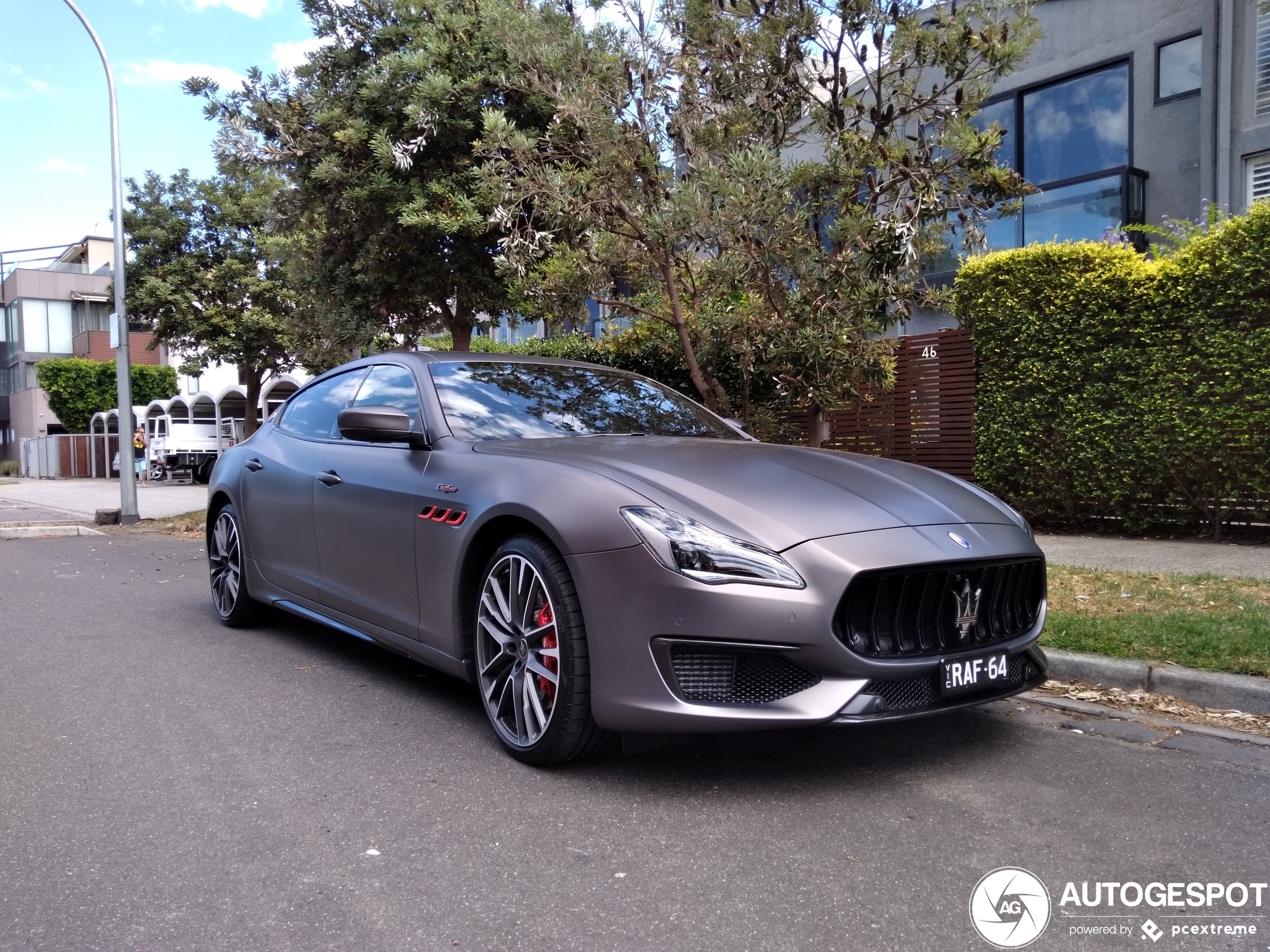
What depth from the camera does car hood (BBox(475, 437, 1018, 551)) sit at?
335 cm

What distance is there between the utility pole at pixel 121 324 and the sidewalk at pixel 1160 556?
11.9 metres

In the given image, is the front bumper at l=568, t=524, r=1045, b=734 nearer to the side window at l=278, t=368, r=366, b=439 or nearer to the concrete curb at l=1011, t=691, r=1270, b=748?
the concrete curb at l=1011, t=691, r=1270, b=748

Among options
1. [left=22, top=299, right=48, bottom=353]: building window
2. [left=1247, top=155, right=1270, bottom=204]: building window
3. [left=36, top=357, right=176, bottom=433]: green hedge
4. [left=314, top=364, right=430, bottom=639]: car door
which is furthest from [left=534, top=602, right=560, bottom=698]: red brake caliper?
[left=22, top=299, right=48, bottom=353]: building window

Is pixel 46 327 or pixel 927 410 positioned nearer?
pixel 927 410

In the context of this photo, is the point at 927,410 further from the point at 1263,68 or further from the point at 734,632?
the point at 1263,68

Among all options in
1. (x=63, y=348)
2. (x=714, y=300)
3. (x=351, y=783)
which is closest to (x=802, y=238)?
(x=714, y=300)

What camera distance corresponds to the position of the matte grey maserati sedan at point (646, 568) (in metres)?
3.18

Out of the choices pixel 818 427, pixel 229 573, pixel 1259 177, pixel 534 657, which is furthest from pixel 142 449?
pixel 534 657

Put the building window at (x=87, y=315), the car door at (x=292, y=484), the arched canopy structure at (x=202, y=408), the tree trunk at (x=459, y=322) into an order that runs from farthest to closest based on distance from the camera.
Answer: the building window at (x=87, y=315)
the arched canopy structure at (x=202, y=408)
the tree trunk at (x=459, y=322)
the car door at (x=292, y=484)

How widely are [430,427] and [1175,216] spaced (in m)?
15.0

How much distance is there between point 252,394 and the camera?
27391 millimetres

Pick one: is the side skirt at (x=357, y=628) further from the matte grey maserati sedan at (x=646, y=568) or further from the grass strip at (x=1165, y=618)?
the grass strip at (x=1165, y=618)

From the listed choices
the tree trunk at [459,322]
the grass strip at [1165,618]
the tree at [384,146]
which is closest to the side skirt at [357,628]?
the grass strip at [1165,618]

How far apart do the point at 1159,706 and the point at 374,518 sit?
3373 mm
